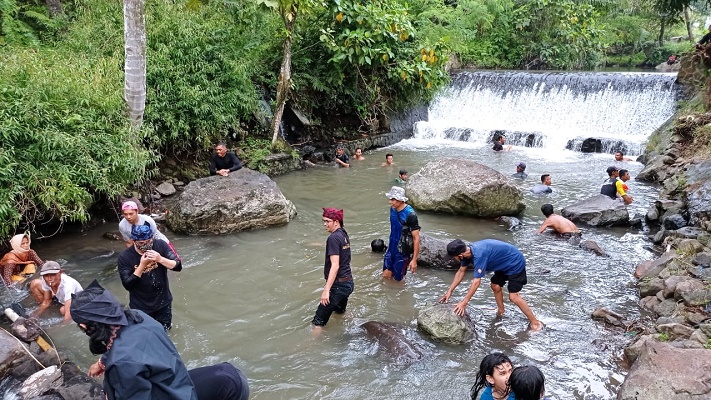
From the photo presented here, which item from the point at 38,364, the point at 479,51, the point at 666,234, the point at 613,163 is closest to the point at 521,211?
the point at 666,234

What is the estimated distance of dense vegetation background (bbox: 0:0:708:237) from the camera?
7.64 metres

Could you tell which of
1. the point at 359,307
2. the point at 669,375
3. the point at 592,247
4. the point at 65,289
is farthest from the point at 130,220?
the point at 592,247

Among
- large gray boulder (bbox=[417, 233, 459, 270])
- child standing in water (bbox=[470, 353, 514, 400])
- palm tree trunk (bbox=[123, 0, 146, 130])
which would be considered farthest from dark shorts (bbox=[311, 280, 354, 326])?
palm tree trunk (bbox=[123, 0, 146, 130])

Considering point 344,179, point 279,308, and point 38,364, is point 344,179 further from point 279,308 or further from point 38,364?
point 38,364

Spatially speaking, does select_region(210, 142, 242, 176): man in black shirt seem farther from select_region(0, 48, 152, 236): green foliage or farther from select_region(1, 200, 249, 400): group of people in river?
select_region(1, 200, 249, 400): group of people in river

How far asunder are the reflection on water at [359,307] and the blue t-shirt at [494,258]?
2.66ft

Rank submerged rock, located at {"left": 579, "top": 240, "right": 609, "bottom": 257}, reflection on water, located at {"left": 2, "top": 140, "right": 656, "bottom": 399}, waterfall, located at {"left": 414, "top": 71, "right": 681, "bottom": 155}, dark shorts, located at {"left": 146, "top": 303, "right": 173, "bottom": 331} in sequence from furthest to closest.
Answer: waterfall, located at {"left": 414, "top": 71, "right": 681, "bottom": 155} → submerged rock, located at {"left": 579, "top": 240, "right": 609, "bottom": 257} → reflection on water, located at {"left": 2, "top": 140, "right": 656, "bottom": 399} → dark shorts, located at {"left": 146, "top": 303, "right": 173, "bottom": 331}

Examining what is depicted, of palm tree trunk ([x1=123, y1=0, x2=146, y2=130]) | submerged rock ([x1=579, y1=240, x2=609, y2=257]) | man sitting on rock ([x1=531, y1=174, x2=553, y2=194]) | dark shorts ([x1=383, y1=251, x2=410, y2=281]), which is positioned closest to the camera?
dark shorts ([x1=383, y1=251, x2=410, y2=281])

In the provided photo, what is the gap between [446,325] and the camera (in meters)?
6.04

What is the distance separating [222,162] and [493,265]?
19.9 feet

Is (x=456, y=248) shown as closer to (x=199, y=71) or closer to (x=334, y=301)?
(x=334, y=301)

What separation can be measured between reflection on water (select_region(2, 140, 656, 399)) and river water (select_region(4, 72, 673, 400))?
0.05 feet

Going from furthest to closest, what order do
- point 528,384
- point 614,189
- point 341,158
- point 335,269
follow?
point 341,158 → point 614,189 → point 335,269 → point 528,384

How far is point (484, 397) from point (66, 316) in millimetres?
4908
